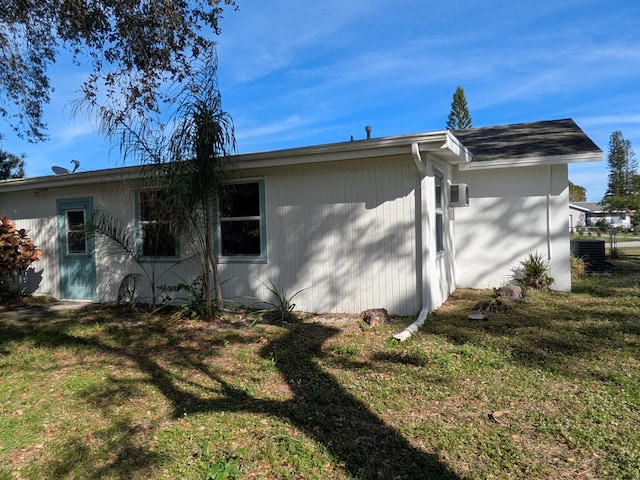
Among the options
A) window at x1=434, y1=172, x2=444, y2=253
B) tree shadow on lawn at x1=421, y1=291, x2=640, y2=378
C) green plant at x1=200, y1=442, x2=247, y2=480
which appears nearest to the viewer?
green plant at x1=200, y1=442, x2=247, y2=480

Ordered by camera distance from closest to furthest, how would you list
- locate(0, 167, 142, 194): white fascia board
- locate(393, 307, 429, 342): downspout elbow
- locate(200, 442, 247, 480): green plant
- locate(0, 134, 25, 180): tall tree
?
locate(200, 442, 247, 480): green plant → locate(393, 307, 429, 342): downspout elbow → locate(0, 167, 142, 194): white fascia board → locate(0, 134, 25, 180): tall tree

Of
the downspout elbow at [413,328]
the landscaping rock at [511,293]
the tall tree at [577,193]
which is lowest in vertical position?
the downspout elbow at [413,328]

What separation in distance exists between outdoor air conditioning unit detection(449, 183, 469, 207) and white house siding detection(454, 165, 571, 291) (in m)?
0.61

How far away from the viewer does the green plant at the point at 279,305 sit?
641 cm

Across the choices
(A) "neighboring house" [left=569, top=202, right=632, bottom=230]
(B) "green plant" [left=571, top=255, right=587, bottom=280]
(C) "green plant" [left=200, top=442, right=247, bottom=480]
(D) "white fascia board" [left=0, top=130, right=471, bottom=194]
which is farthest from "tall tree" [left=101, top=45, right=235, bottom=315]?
(A) "neighboring house" [left=569, top=202, right=632, bottom=230]

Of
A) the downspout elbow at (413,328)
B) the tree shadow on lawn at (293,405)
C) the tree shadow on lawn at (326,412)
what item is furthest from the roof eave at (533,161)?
the tree shadow on lawn at (326,412)

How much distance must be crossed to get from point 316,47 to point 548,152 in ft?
21.3

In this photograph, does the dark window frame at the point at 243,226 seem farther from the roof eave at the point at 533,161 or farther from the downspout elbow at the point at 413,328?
the roof eave at the point at 533,161

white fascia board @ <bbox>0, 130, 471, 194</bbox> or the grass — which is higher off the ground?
white fascia board @ <bbox>0, 130, 471, 194</bbox>

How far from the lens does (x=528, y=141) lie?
8.76 m

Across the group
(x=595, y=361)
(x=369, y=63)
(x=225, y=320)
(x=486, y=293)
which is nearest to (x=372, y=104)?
(x=369, y=63)

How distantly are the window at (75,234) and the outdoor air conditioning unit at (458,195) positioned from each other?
759 cm

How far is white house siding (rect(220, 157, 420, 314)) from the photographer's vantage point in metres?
6.16

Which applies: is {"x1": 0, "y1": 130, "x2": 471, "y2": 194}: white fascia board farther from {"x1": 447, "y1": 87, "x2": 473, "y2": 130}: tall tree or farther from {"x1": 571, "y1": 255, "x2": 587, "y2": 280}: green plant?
{"x1": 447, "y1": 87, "x2": 473, "y2": 130}: tall tree
